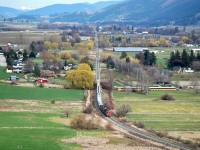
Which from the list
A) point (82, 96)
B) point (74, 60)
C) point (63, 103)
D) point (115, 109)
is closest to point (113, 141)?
point (115, 109)

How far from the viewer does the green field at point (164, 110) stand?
22.7m

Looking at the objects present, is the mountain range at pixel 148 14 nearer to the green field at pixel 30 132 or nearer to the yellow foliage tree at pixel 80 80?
the yellow foliage tree at pixel 80 80

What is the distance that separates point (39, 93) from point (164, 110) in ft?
27.4

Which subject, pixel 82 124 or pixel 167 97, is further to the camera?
pixel 167 97

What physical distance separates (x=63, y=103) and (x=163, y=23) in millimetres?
97003

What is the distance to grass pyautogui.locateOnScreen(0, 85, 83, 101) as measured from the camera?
28672 millimetres

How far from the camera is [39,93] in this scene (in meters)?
30.1

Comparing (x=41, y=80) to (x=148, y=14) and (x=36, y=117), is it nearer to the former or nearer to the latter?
(x=36, y=117)

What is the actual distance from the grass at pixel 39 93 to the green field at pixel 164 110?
2731 mm

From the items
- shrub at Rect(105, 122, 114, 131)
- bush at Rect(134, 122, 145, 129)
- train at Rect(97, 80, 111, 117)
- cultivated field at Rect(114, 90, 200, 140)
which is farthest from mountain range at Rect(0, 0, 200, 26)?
shrub at Rect(105, 122, 114, 131)

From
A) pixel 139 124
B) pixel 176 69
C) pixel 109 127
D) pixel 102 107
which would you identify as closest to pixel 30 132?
pixel 109 127

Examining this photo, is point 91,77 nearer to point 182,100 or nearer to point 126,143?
point 182,100

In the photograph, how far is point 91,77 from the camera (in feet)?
109

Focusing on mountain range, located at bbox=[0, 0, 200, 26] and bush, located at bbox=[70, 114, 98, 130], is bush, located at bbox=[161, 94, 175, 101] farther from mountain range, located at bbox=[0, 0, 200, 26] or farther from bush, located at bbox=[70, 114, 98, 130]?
mountain range, located at bbox=[0, 0, 200, 26]
